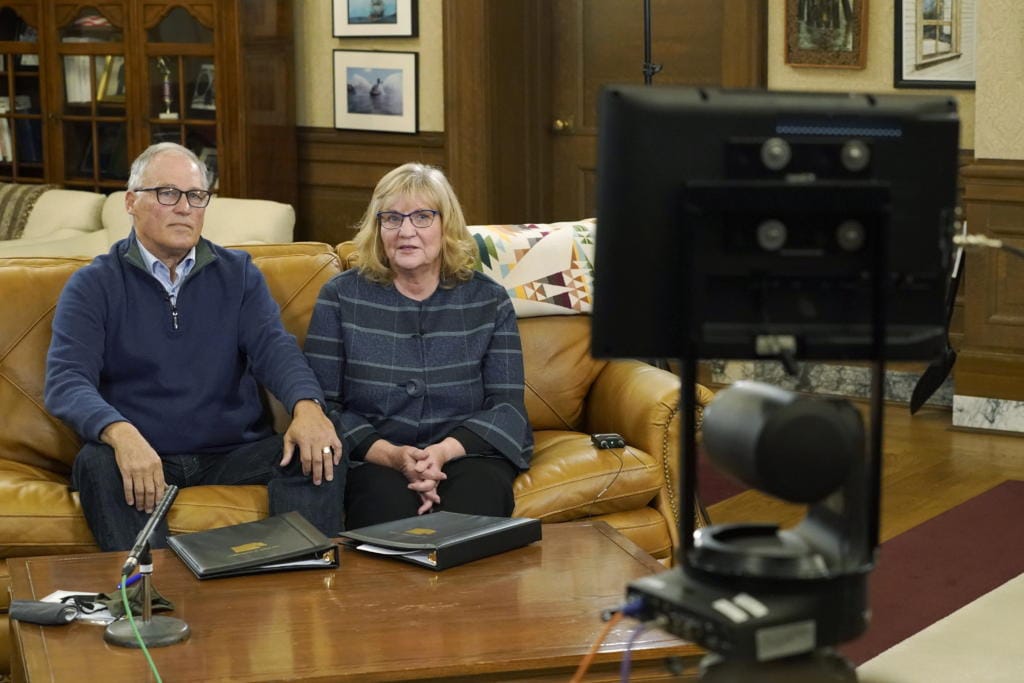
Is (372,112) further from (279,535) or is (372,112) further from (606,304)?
(606,304)

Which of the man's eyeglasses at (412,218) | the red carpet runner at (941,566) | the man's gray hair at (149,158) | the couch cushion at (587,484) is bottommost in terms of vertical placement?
the red carpet runner at (941,566)

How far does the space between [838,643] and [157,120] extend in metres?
6.13

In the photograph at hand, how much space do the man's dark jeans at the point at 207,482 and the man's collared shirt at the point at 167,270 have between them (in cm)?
38

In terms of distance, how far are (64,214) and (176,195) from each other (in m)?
3.12

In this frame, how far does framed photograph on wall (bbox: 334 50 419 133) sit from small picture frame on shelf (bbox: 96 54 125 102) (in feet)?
3.38

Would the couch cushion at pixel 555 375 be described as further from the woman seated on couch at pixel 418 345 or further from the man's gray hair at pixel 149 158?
the man's gray hair at pixel 149 158

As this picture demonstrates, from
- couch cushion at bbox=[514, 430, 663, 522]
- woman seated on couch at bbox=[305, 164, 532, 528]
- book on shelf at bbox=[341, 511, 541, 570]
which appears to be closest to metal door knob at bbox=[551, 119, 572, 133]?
woman seated on couch at bbox=[305, 164, 532, 528]

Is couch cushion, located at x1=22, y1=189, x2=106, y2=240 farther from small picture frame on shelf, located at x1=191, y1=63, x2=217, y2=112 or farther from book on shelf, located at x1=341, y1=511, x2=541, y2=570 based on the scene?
book on shelf, located at x1=341, y1=511, x2=541, y2=570

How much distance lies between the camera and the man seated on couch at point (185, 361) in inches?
127

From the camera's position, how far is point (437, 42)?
6836 mm

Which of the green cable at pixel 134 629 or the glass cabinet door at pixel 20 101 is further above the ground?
the glass cabinet door at pixel 20 101

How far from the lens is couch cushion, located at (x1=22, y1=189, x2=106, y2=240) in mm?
6273

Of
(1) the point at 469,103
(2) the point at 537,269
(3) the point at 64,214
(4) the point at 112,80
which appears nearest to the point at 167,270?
(2) the point at 537,269

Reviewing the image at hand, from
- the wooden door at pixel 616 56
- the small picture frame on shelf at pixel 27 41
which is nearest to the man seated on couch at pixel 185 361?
the wooden door at pixel 616 56
